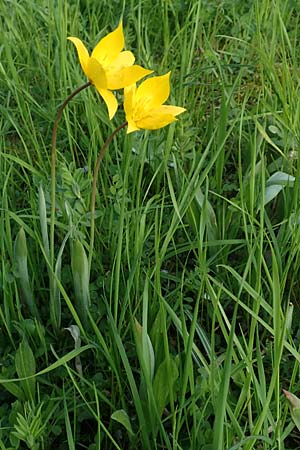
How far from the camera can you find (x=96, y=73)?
3.70 feet

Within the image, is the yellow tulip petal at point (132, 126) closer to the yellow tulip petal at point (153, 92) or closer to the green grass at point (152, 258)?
the yellow tulip petal at point (153, 92)

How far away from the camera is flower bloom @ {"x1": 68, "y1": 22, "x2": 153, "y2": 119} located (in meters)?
1.13

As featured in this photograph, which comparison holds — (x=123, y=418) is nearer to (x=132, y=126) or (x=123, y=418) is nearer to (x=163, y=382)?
(x=163, y=382)

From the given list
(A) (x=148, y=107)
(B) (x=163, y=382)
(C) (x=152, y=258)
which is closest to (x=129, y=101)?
(A) (x=148, y=107)

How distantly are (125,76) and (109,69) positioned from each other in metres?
0.08

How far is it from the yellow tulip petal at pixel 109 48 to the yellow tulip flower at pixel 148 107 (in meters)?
0.06

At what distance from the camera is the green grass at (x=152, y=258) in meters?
1.12

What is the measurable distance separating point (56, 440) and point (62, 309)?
0.92 ft

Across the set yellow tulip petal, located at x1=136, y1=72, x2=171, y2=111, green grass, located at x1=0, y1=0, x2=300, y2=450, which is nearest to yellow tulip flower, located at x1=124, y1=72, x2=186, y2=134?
yellow tulip petal, located at x1=136, y1=72, x2=171, y2=111

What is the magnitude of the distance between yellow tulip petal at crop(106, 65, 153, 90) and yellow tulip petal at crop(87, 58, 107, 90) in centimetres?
1

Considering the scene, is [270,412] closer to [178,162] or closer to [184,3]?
[178,162]

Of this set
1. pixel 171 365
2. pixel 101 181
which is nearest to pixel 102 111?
pixel 101 181

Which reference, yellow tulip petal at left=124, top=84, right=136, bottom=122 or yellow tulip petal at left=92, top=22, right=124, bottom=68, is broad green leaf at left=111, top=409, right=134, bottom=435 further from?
yellow tulip petal at left=92, top=22, right=124, bottom=68

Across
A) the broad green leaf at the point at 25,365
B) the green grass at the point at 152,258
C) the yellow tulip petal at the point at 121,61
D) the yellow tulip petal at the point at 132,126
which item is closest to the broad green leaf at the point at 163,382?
the green grass at the point at 152,258
